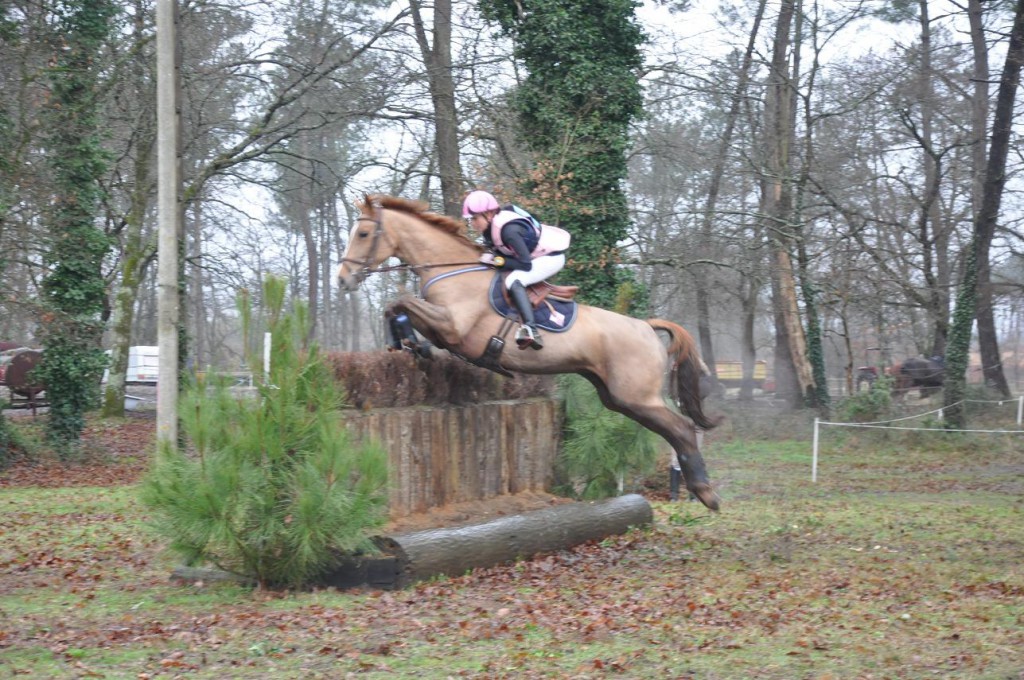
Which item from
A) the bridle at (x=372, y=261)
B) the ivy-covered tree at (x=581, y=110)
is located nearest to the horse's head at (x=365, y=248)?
the bridle at (x=372, y=261)

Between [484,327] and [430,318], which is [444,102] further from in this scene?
[430,318]

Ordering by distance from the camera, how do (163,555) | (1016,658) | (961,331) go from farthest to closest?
(961,331) < (163,555) < (1016,658)

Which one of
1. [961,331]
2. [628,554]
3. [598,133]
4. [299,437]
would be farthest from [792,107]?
[299,437]

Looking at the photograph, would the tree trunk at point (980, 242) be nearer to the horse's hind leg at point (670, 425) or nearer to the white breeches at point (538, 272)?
the horse's hind leg at point (670, 425)

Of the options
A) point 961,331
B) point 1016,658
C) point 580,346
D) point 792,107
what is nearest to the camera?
point 1016,658

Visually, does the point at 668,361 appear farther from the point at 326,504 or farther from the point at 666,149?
the point at 666,149

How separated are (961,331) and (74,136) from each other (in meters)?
18.7

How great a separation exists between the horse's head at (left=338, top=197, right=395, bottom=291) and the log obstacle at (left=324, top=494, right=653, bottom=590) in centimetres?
232

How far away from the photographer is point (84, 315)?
1955 centimetres

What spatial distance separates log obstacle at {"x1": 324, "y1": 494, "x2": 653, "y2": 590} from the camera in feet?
27.0

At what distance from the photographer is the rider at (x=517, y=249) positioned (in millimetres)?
9211

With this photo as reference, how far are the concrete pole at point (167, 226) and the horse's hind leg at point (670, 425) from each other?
435 cm

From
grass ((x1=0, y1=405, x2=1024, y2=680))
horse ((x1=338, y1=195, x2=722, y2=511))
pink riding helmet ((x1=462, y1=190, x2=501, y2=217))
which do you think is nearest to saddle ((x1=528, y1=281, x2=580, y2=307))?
horse ((x1=338, y1=195, x2=722, y2=511))

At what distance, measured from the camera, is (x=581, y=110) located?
1786 centimetres
